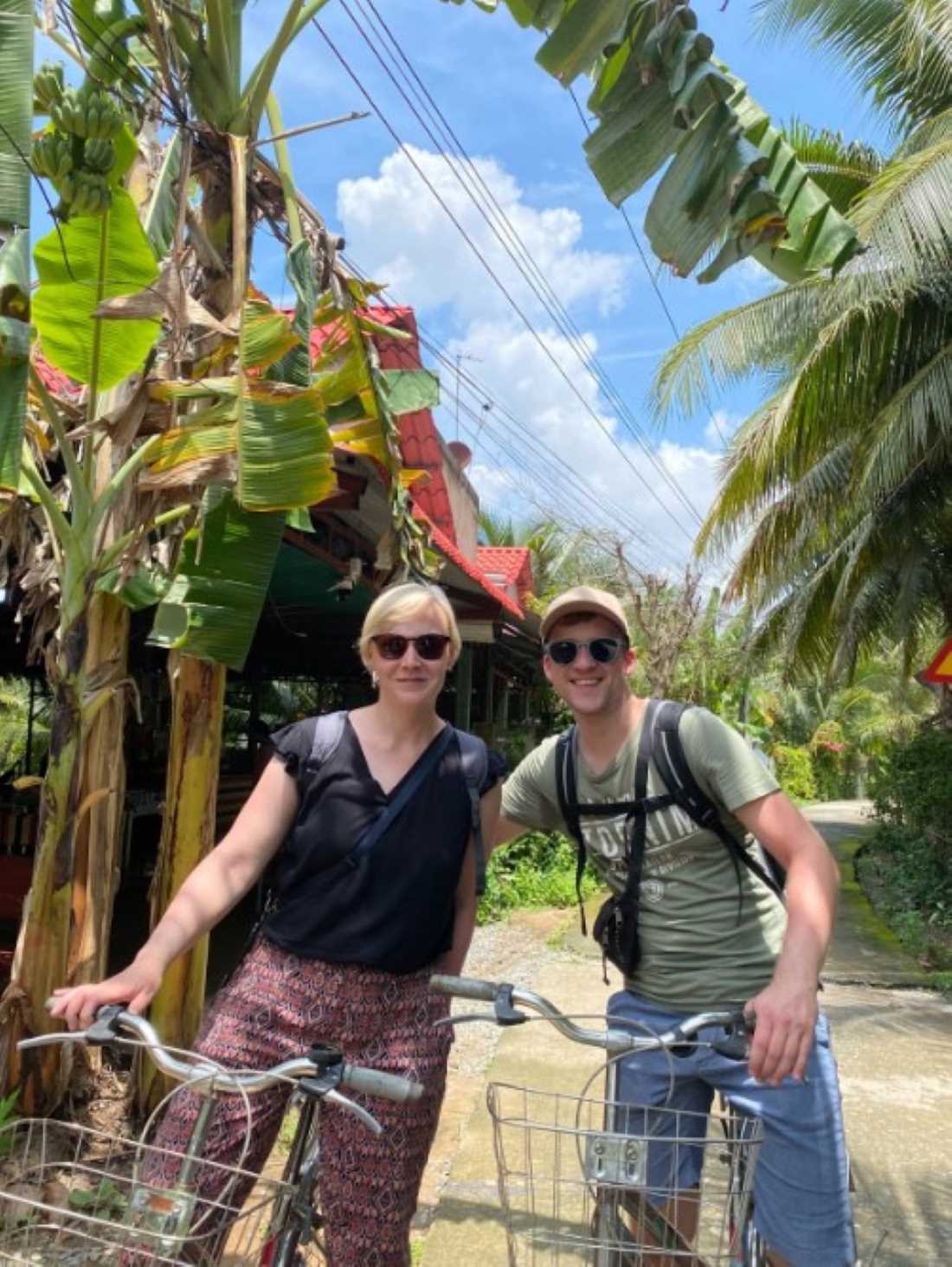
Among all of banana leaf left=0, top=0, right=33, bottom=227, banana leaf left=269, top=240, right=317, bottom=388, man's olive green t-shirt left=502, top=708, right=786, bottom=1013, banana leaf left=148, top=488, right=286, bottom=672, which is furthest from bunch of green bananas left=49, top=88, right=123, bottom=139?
man's olive green t-shirt left=502, top=708, right=786, bottom=1013

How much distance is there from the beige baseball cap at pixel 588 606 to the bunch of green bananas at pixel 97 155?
2.32 meters

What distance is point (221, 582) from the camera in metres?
3.75

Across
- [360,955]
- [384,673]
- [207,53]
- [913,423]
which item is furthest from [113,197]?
[913,423]

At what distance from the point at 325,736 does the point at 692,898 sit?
0.87 meters

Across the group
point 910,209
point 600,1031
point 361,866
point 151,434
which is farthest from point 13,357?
point 910,209

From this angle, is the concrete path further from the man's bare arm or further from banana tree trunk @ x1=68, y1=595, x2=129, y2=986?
banana tree trunk @ x1=68, y1=595, x2=129, y2=986

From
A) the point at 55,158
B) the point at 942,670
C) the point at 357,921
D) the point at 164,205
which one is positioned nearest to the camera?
the point at 357,921

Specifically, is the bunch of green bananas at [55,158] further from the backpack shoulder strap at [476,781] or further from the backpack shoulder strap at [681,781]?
the backpack shoulder strap at [681,781]

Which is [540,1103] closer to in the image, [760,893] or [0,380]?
[760,893]

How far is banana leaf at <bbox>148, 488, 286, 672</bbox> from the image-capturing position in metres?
3.73

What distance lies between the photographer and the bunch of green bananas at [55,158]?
3.49 meters

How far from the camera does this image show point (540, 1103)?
4.86 metres

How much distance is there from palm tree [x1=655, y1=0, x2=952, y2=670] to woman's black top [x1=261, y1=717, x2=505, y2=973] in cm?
606

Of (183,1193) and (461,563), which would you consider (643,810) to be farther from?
(461,563)
